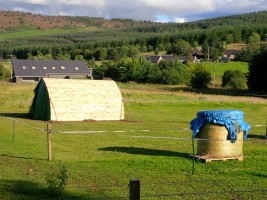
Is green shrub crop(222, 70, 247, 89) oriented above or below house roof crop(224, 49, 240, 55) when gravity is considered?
below

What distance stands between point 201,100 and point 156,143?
27213 mm

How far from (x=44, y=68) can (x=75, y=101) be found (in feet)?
229

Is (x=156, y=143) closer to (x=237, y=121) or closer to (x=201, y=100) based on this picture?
(x=237, y=121)

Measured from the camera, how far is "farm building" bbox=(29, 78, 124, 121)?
29953 mm

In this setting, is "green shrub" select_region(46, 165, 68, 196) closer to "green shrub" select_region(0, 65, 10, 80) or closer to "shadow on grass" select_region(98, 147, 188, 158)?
"shadow on grass" select_region(98, 147, 188, 158)

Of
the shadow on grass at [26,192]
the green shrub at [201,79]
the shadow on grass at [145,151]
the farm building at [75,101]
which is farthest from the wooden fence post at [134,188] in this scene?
the green shrub at [201,79]

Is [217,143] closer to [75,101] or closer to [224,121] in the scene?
[224,121]

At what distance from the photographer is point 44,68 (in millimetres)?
98375

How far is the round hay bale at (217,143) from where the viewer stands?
1509 cm

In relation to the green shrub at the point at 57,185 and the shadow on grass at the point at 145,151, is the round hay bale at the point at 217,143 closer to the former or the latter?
the shadow on grass at the point at 145,151

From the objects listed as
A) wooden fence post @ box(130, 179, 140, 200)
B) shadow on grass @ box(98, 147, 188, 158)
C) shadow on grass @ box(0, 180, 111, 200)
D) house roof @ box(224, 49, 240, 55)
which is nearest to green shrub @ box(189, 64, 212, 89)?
shadow on grass @ box(98, 147, 188, 158)

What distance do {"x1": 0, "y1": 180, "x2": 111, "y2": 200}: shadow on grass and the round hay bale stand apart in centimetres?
572

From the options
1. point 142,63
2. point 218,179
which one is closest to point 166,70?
point 142,63

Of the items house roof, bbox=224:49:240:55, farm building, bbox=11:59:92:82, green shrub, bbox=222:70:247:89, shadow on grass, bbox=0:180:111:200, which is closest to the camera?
shadow on grass, bbox=0:180:111:200
